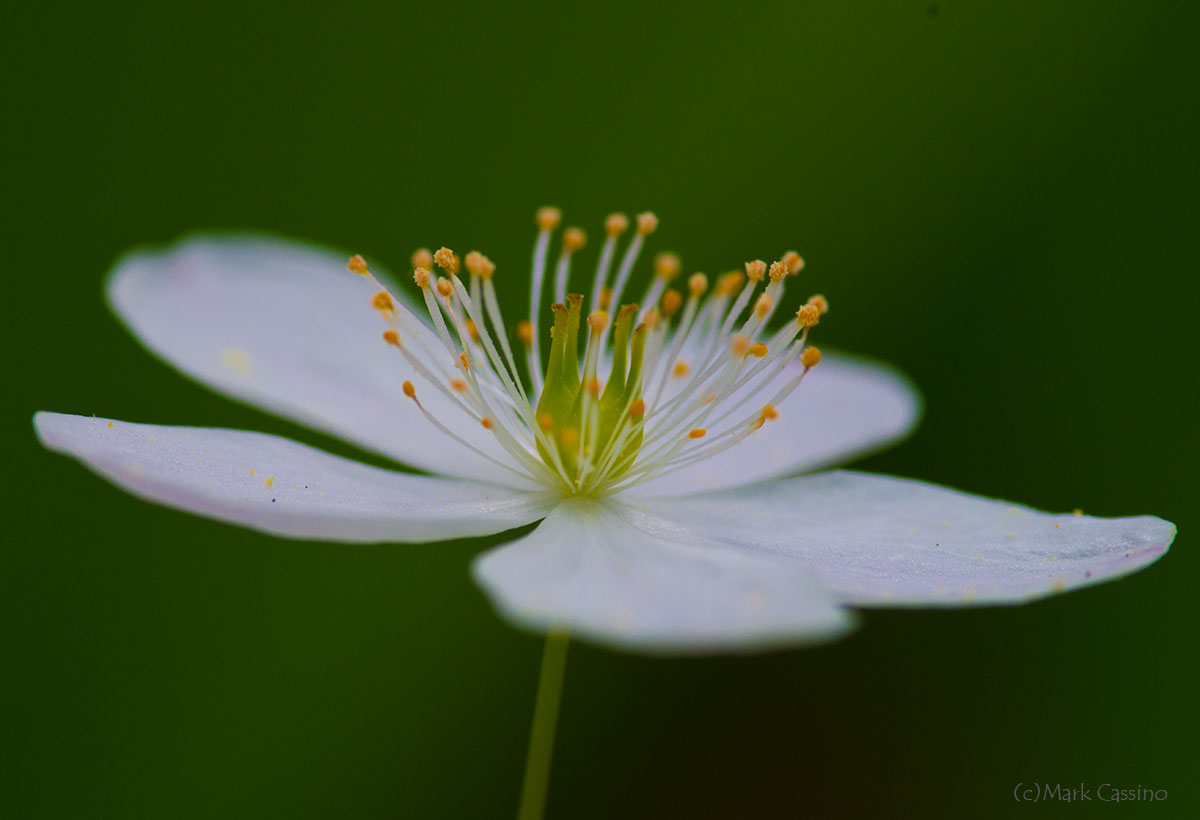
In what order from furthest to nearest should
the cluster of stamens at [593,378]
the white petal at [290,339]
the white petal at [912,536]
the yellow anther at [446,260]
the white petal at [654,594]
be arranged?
the white petal at [290,339] → the yellow anther at [446,260] → the cluster of stamens at [593,378] → the white petal at [912,536] → the white petal at [654,594]

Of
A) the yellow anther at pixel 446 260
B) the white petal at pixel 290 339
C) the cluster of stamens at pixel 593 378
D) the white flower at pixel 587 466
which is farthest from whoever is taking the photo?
the white petal at pixel 290 339

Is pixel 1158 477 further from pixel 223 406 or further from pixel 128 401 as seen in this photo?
pixel 128 401

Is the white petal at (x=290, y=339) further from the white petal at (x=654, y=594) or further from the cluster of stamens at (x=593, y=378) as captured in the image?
the white petal at (x=654, y=594)

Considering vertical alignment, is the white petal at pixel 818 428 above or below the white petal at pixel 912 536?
above

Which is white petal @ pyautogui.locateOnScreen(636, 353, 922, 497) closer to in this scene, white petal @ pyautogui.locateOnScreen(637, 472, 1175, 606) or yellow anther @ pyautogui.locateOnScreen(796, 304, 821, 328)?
white petal @ pyautogui.locateOnScreen(637, 472, 1175, 606)

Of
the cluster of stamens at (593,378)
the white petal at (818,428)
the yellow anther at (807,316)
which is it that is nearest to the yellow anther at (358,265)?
the cluster of stamens at (593,378)

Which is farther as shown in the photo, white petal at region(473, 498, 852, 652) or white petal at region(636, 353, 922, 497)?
white petal at region(636, 353, 922, 497)

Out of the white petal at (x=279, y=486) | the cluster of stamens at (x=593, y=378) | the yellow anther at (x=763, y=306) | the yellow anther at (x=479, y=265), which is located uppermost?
the yellow anther at (x=479, y=265)

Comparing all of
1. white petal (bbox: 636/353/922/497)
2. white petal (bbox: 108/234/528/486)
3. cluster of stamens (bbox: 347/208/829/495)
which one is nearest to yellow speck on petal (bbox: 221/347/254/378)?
white petal (bbox: 108/234/528/486)
